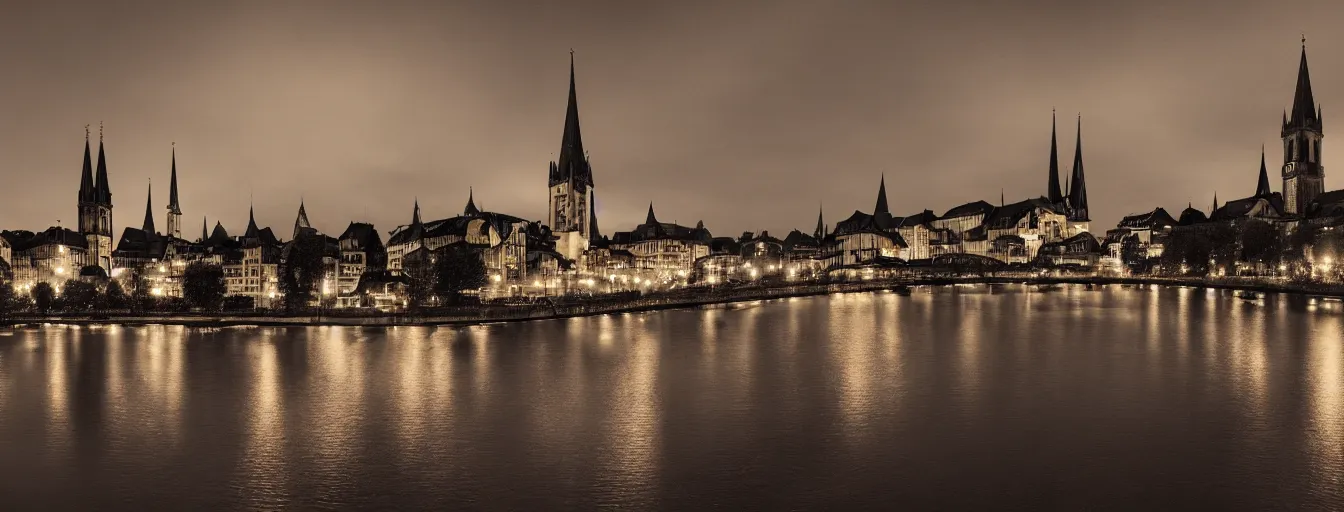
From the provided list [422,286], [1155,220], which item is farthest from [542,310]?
[1155,220]

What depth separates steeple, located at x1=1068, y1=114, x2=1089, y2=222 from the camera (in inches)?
6663

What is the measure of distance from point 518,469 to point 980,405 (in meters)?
16.1

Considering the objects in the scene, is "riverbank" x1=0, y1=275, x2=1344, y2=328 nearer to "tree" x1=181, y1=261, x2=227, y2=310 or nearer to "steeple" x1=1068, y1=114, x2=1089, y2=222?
"tree" x1=181, y1=261, x2=227, y2=310

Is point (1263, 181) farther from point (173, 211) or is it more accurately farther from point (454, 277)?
point (173, 211)

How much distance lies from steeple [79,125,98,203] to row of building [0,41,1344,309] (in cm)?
24

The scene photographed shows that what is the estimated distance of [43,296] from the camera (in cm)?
8194

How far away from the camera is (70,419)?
27125 mm

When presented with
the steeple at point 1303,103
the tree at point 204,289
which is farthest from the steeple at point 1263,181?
the tree at point 204,289

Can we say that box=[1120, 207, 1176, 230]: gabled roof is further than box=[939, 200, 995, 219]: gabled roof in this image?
No

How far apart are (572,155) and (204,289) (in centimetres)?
6772

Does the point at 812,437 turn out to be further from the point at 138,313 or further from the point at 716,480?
the point at 138,313

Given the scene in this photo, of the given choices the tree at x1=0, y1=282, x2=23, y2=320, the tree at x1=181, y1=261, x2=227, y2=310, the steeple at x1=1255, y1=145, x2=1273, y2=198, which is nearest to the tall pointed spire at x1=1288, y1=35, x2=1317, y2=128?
the steeple at x1=1255, y1=145, x2=1273, y2=198

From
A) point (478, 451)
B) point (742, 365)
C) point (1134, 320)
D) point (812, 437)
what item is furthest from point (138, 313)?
point (1134, 320)

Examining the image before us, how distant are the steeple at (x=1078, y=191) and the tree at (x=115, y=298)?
164 meters
